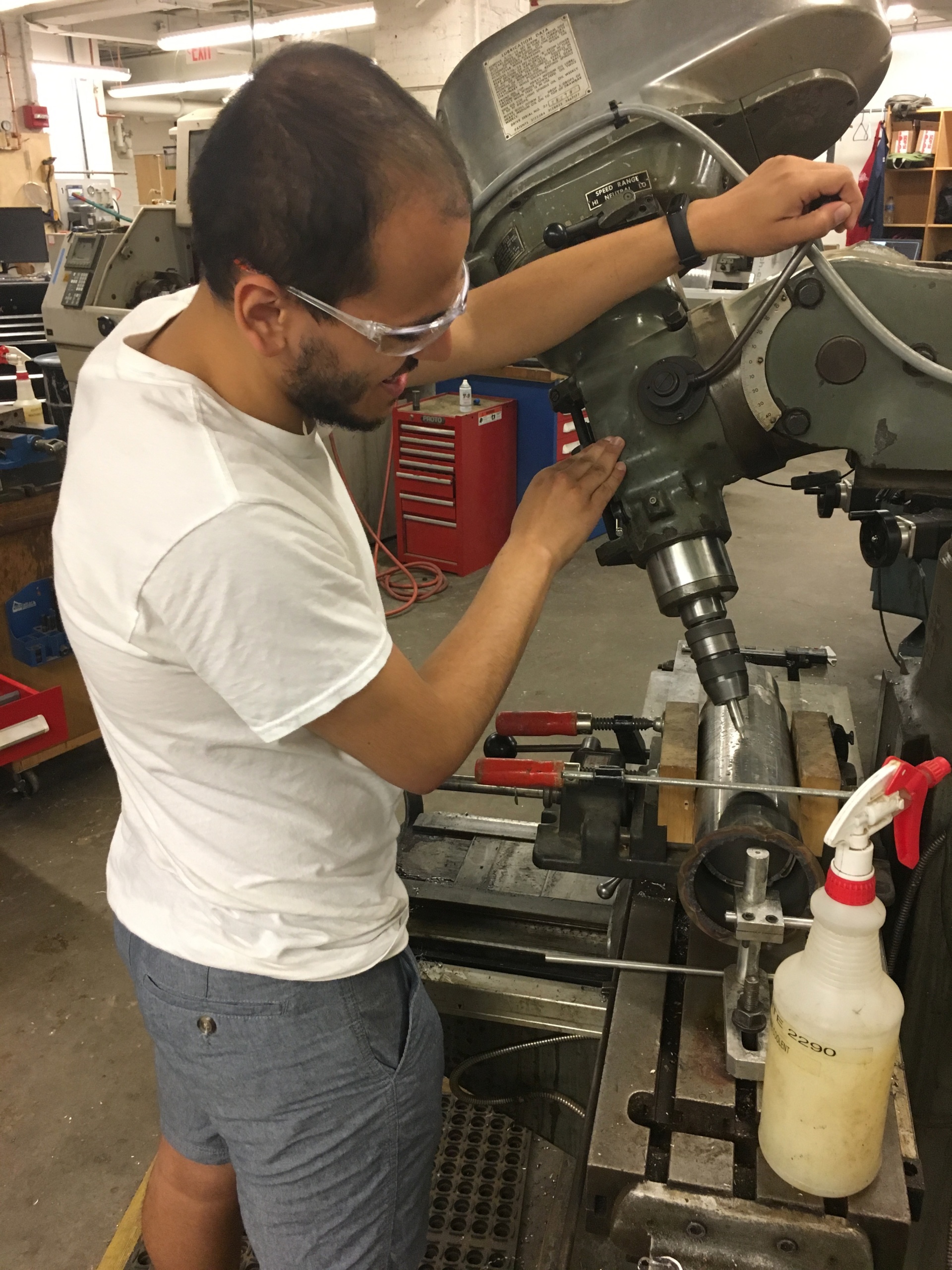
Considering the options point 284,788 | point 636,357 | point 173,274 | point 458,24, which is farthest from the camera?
point 458,24

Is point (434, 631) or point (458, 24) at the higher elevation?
point (458, 24)

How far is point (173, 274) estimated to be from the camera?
2811 millimetres

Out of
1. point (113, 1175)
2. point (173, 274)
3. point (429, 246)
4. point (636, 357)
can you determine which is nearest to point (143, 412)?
point (429, 246)

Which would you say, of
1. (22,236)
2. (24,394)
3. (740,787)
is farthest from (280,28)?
(740,787)

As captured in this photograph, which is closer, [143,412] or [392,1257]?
[143,412]

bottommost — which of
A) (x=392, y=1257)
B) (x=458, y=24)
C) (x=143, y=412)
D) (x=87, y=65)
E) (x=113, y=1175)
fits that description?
(x=113, y=1175)

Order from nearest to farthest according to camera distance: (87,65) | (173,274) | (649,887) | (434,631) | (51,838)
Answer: (649,887)
(51,838)
(173,274)
(434,631)
(87,65)

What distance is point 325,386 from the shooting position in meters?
0.67

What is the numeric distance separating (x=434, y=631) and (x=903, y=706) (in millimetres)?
2193

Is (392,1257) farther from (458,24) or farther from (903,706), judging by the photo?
(458,24)

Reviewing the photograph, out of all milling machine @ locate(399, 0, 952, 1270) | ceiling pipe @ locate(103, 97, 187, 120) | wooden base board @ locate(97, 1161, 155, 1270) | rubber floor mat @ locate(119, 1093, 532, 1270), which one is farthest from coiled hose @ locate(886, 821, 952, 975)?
ceiling pipe @ locate(103, 97, 187, 120)

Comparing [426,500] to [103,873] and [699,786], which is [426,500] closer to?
[103,873]

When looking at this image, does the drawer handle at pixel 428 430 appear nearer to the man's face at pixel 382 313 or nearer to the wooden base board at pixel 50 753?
the wooden base board at pixel 50 753

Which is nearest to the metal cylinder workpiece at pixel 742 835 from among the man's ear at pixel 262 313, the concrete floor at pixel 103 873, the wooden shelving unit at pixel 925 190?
the man's ear at pixel 262 313
